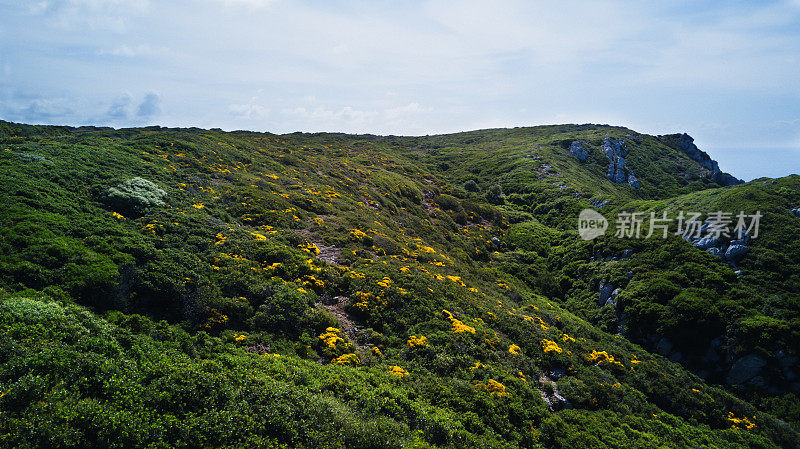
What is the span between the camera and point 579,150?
335ft

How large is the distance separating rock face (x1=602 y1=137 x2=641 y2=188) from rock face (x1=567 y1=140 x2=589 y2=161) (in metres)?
6.84

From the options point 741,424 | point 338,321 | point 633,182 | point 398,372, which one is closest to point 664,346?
point 741,424

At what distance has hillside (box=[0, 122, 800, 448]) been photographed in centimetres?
971

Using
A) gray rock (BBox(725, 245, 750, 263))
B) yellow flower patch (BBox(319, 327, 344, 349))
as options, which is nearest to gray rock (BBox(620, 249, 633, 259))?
gray rock (BBox(725, 245, 750, 263))

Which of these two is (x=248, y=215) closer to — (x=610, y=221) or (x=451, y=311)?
(x=451, y=311)

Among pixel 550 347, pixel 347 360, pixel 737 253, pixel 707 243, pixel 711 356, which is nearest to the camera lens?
pixel 347 360

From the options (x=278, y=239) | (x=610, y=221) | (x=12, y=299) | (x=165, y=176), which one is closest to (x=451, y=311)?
(x=278, y=239)

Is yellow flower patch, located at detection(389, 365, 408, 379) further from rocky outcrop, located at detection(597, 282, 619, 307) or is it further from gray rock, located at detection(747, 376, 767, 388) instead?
rocky outcrop, located at detection(597, 282, 619, 307)

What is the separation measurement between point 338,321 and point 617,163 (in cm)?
10912

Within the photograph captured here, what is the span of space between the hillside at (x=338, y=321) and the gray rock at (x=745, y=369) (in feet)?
0.55

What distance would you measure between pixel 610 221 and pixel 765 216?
15.7 metres

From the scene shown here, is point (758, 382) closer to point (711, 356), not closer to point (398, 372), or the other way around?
point (711, 356)

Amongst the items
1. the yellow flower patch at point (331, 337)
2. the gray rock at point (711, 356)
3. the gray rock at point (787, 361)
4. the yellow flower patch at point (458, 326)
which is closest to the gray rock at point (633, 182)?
the gray rock at point (711, 356)

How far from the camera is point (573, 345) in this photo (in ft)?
79.3
